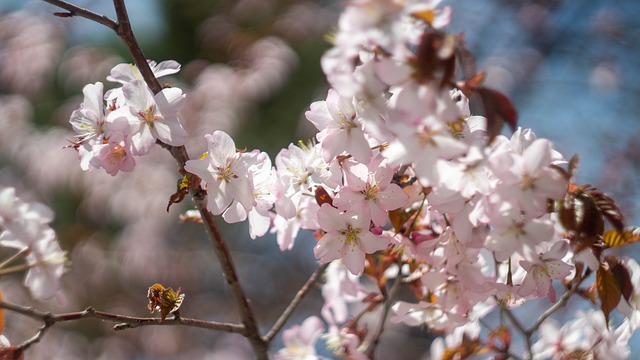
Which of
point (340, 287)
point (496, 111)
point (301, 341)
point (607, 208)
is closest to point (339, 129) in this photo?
point (496, 111)

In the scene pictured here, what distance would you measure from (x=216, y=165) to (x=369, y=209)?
0.19m

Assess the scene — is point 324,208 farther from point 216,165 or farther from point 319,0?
point 319,0

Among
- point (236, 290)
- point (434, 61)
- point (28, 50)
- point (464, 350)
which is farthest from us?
point (28, 50)

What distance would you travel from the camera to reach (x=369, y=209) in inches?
29.5

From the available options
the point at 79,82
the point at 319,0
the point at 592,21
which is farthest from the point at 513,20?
the point at 79,82

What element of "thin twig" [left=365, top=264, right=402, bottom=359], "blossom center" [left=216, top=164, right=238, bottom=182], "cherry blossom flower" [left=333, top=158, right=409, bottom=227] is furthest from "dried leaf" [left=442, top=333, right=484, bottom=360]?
"blossom center" [left=216, top=164, right=238, bottom=182]

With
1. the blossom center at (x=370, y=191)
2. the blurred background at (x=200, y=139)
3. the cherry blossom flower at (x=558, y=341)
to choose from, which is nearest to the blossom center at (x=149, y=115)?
the blossom center at (x=370, y=191)

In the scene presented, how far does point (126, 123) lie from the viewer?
751mm

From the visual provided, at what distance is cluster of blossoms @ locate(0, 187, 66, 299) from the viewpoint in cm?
69

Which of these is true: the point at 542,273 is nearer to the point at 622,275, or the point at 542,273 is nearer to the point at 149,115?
the point at 622,275

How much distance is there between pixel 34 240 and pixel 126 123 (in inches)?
6.4

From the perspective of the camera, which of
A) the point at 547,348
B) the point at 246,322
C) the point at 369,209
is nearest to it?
the point at 369,209

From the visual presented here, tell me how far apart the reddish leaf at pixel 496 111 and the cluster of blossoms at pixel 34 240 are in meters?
0.47

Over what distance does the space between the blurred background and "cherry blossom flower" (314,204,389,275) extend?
2635 mm
